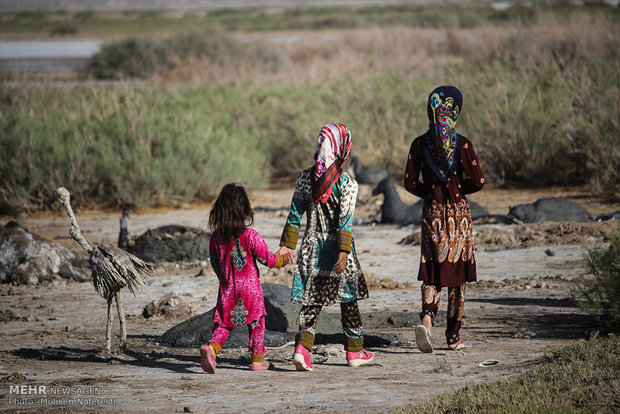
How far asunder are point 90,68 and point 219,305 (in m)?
33.3

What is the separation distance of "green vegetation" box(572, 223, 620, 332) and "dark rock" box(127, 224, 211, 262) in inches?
194

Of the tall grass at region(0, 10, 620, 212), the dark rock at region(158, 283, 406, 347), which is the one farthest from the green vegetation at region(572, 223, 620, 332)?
the tall grass at region(0, 10, 620, 212)

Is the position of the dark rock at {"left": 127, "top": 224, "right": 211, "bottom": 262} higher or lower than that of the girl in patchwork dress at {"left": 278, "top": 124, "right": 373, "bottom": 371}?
lower

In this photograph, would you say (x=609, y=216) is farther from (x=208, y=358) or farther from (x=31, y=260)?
(x=208, y=358)

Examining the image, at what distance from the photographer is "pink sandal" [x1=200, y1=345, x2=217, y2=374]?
5.33 meters

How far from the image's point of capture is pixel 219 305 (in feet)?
18.0

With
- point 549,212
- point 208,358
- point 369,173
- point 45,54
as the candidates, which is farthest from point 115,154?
point 45,54

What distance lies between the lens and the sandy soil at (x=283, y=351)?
4.90 meters

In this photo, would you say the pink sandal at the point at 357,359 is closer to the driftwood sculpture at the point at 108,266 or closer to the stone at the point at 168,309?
the driftwood sculpture at the point at 108,266

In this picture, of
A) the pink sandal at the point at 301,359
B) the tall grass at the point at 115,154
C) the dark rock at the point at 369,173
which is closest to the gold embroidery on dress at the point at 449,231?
the pink sandal at the point at 301,359

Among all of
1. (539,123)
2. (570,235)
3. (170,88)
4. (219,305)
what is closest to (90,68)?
(170,88)

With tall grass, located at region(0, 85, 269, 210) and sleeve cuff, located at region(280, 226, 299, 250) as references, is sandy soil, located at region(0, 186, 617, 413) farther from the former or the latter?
tall grass, located at region(0, 85, 269, 210)

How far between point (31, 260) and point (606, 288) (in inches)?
236

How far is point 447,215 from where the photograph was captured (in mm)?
5676
